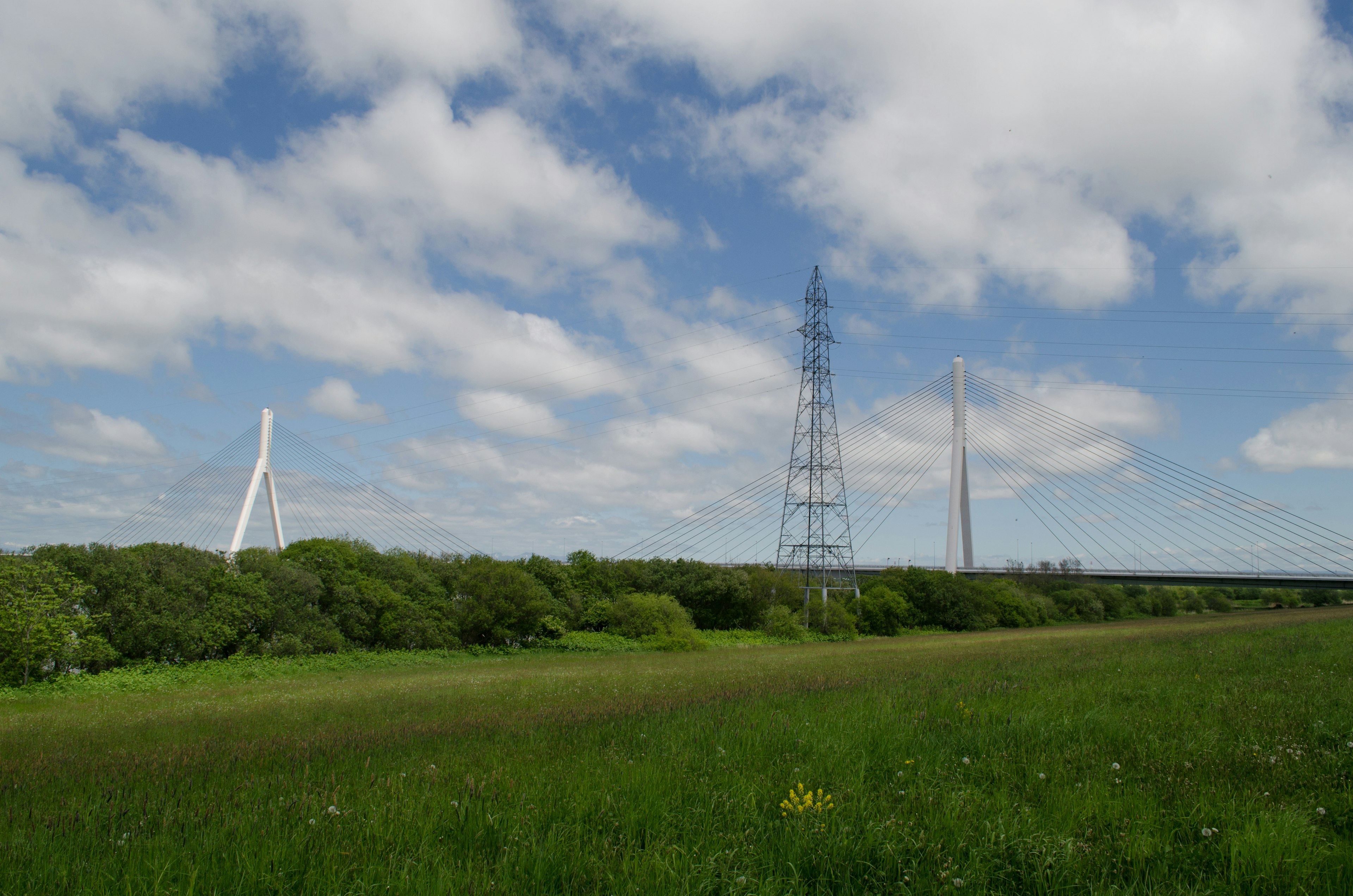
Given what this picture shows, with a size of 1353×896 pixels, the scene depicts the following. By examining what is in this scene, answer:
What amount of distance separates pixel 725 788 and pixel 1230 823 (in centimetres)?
315

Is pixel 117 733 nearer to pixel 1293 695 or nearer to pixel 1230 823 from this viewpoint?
pixel 1230 823

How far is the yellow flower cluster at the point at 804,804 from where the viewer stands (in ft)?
13.8

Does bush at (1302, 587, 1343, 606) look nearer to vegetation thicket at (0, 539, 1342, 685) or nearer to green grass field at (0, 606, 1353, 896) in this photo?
vegetation thicket at (0, 539, 1342, 685)

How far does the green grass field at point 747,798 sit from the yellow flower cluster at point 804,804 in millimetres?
48

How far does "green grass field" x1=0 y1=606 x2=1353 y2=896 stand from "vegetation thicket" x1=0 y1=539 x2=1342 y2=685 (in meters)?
27.6

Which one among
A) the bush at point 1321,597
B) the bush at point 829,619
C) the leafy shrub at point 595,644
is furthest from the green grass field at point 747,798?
the bush at point 1321,597

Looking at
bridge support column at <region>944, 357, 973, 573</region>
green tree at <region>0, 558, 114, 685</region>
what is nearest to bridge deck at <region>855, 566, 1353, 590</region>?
bridge support column at <region>944, 357, 973, 573</region>

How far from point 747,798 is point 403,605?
1939 inches

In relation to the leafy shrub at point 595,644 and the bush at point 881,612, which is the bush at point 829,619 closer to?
the bush at point 881,612

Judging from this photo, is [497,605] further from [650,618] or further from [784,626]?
[784,626]

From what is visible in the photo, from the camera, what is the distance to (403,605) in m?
48.5

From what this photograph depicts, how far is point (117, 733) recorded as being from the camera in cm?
1166

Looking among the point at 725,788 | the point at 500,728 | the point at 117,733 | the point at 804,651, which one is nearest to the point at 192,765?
the point at 500,728

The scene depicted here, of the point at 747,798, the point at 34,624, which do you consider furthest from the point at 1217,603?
the point at 34,624
